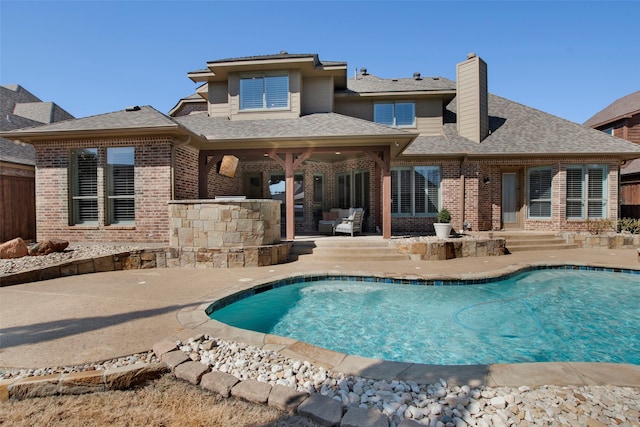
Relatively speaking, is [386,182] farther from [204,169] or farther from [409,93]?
[204,169]

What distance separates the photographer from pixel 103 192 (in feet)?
27.4

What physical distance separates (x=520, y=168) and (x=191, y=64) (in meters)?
14.2

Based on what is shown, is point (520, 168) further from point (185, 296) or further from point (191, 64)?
point (191, 64)

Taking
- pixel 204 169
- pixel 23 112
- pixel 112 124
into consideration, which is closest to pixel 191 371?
pixel 204 169

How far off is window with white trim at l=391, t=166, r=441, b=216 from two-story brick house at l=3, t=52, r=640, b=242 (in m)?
0.04

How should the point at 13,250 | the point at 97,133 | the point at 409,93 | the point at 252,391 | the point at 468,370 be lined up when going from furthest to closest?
the point at 409,93
the point at 97,133
the point at 13,250
the point at 468,370
the point at 252,391

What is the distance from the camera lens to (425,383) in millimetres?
2352

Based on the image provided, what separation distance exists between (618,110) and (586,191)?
1143 cm

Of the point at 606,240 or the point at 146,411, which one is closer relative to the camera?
the point at 146,411

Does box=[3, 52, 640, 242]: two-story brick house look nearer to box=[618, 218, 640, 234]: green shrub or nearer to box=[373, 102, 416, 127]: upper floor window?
box=[373, 102, 416, 127]: upper floor window

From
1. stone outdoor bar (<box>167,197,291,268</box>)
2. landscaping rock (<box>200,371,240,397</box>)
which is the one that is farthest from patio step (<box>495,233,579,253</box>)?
landscaping rock (<box>200,371,240,397</box>)

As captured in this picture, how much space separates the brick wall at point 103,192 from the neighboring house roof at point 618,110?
2251cm

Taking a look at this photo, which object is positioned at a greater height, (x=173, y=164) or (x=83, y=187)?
(x=173, y=164)

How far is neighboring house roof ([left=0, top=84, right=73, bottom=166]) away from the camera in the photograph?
41.0 feet
